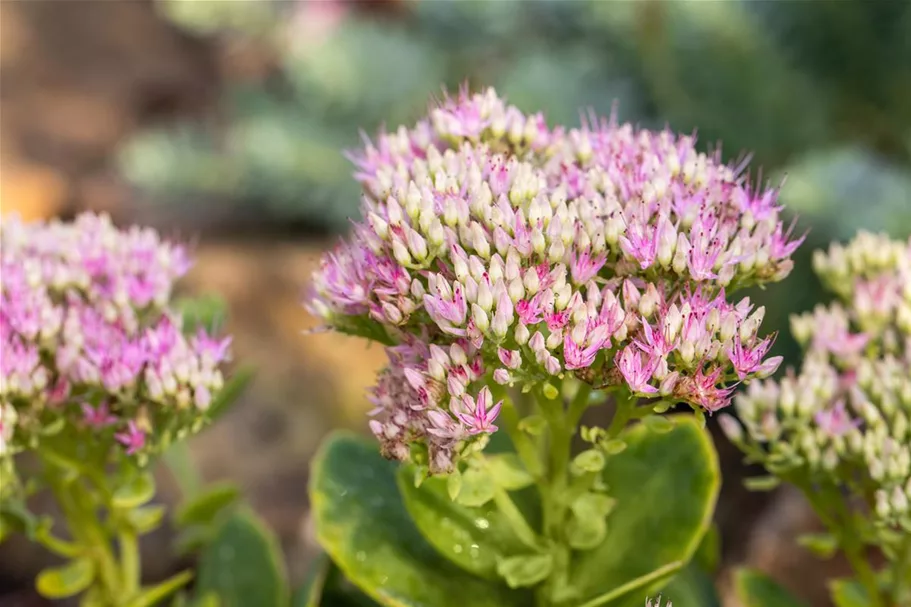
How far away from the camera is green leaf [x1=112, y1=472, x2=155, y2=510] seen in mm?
825

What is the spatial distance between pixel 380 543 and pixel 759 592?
0.42 meters

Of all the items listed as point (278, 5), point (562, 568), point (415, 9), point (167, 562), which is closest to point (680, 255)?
point (562, 568)

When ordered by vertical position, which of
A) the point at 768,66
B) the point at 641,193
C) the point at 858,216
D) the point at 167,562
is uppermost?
the point at 768,66

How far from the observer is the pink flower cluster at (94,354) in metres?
0.77

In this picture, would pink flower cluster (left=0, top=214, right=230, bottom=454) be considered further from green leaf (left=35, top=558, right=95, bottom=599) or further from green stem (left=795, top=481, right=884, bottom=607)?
green stem (left=795, top=481, right=884, bottom=607)

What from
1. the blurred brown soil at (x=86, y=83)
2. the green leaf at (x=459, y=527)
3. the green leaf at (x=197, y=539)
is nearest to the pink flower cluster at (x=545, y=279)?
the green leaf at (x=459, y=527)

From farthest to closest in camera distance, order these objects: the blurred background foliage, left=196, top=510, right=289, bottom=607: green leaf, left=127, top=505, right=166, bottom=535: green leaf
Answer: the blurred background foliage → left=196, top=510, right=289, bottom=607: green leaf → left=127, top=505, right=166, bottom=535: green leaf

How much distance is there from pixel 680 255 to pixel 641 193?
75 millimetres

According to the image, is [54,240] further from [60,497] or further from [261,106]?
[261,106]

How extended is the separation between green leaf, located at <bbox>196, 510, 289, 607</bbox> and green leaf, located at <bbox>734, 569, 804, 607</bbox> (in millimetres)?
510

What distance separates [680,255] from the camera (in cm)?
63

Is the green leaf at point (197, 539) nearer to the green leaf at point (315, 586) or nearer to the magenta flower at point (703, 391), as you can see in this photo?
the green leaf at point (315, 586)

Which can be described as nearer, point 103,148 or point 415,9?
point 415,9

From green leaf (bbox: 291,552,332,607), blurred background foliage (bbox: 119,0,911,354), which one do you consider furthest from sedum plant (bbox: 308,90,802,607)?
blurred background foliage (bbox: 119,0,911,354)
